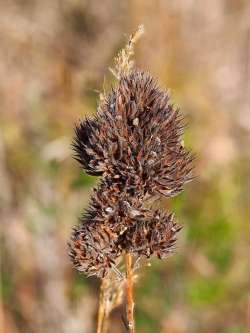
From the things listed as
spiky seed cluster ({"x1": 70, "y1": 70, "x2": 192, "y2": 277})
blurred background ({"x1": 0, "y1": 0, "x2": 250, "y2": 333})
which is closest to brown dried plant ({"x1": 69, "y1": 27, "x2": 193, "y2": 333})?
spiky seed cluster ({"x1": 70, "y1": 70, "x2": 192, "y2": 277})

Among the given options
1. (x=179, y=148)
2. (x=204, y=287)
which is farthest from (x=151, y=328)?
(x=179, y=148)

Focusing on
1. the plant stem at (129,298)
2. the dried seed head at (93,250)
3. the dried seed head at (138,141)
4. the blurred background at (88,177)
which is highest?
the blurred background at (88,177)

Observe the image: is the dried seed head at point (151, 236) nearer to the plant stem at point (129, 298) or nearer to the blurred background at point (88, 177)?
the plant stem at point (129, 298)

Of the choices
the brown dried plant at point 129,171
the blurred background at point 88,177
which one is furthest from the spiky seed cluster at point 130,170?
the blurred background at point 88,177

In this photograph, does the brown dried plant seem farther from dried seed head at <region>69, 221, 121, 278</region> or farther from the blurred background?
the blurred background

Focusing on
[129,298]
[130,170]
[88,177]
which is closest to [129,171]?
[130,170]

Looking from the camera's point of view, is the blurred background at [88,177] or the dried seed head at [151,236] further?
the blurred background at [88,177]

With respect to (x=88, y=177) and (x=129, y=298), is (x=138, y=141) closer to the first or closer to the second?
(x=129, y=298)

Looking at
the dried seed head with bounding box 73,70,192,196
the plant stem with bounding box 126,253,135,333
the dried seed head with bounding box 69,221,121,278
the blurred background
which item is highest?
the blurred background
